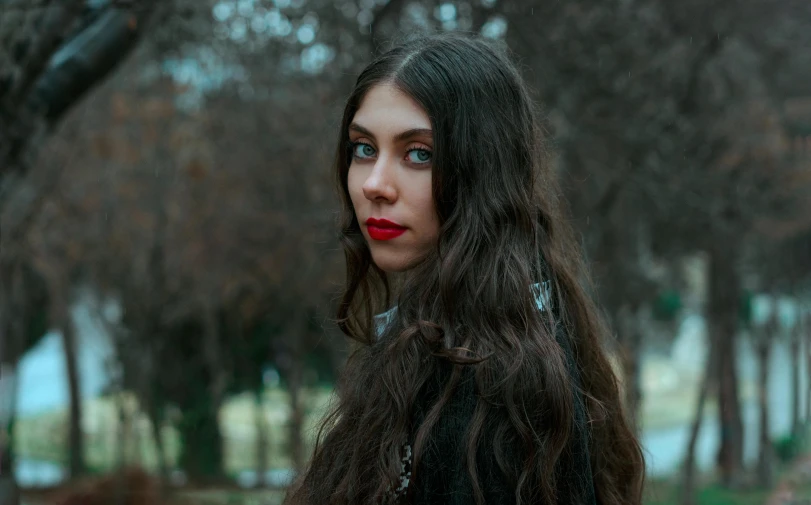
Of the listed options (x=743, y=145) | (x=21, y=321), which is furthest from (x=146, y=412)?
(x=743, y=145)

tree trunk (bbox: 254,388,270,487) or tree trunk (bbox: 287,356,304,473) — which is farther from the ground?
tree trunk (bbox: 287,356,304,473)

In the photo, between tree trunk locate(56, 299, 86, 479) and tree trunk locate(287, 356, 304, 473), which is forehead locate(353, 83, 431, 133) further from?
tree trunk locate(56, 299, 86, 479)

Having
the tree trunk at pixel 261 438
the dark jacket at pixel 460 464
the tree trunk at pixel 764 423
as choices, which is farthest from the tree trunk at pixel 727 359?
the dark jacket at pixel 460 464

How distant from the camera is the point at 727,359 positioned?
543 inches

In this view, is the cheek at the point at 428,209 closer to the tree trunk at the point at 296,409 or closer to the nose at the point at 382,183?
the nose at the point at 382,183

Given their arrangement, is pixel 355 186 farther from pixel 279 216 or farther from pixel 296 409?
pixel 296 409

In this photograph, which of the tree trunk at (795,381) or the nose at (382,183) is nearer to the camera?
the nose at (382,183)

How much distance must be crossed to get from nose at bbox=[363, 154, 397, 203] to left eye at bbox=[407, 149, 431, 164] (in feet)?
0.15

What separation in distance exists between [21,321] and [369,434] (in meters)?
14.5

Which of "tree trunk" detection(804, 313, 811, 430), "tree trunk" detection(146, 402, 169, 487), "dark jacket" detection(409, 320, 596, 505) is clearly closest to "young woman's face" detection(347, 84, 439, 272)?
"dark jacket" detection(409, 320, 596, 505)

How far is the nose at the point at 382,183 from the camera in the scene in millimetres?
2029

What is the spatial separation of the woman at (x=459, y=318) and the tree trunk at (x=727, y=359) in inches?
465

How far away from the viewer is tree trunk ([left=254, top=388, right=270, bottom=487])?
1591 cm

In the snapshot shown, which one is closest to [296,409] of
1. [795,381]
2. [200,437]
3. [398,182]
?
[200,437]
